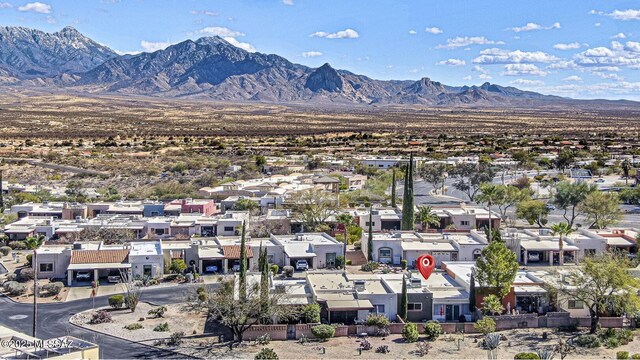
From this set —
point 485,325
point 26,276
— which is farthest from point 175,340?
point 26,276

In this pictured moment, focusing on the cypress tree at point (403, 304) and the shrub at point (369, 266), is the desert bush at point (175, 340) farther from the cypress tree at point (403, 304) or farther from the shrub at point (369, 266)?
the shrub at point (369, 266)

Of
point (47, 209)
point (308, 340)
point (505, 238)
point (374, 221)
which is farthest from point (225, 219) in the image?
point (308, 340)

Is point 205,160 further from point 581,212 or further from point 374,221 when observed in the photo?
point 581,212

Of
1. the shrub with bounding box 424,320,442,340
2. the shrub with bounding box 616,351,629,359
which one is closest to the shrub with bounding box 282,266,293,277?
the shrub with bounding box 424,320,442,340

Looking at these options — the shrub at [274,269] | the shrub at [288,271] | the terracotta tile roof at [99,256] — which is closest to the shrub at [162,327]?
the terracotta tile roof at [99,256]

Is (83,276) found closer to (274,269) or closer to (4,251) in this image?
(4,251)

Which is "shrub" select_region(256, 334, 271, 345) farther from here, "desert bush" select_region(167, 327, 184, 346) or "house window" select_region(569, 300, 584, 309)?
"house window" select_region(569, 300, 584, 309)
